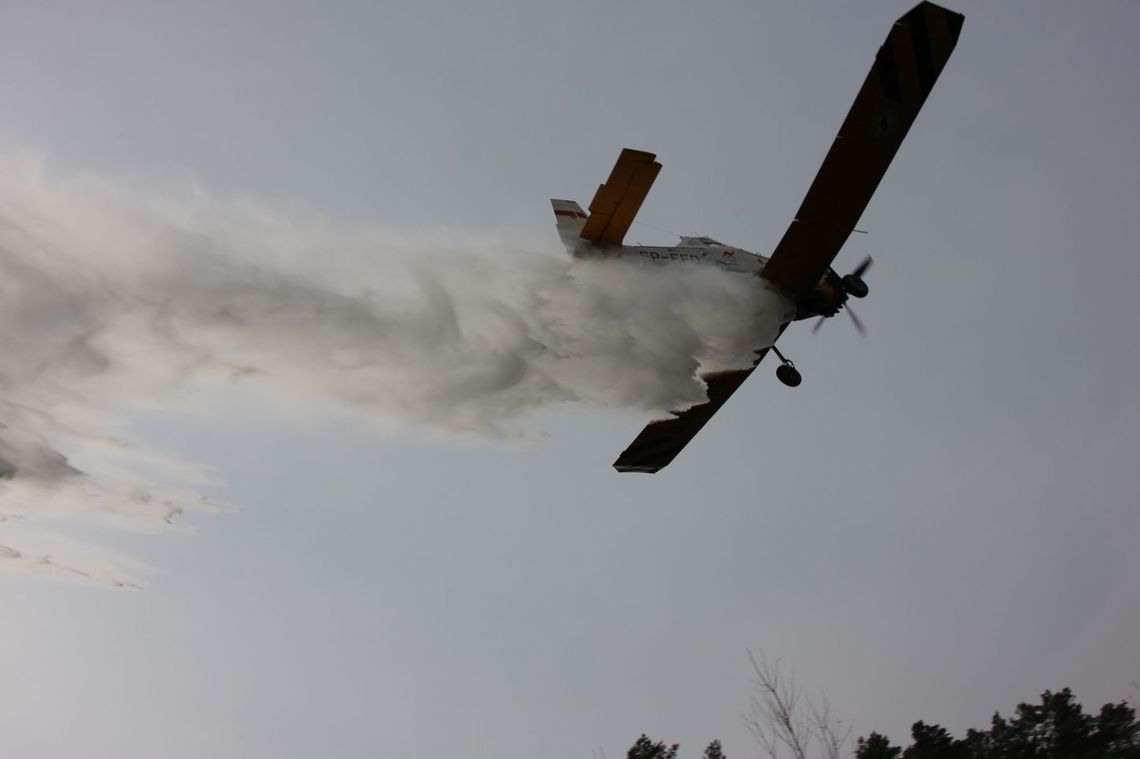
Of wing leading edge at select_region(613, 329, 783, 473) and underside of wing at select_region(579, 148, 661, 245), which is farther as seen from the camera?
wing leading edge at select_region(613, 329, 783, 473)

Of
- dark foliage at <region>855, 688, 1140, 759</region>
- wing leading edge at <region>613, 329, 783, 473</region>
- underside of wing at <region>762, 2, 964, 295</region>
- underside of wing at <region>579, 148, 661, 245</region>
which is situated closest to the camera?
underside of wing at <region>762, 2, 964, 295</region>

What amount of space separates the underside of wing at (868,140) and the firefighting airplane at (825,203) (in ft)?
0.04

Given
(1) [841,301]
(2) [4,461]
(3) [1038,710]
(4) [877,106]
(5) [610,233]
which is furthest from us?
(3) [1038,710]

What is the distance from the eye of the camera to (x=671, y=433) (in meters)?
15.9

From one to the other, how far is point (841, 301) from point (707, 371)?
2.19m

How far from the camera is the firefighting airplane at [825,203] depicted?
A: 11.7m

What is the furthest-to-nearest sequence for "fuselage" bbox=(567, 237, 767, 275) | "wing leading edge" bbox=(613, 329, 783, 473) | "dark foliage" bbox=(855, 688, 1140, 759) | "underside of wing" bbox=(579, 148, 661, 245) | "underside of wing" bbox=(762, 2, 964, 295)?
"dark foliage" bbox=(855, 688, 1140, 759) → "wing leading edge" bbox=(613, 329, 783, 473) → "fuselage" bbox=(567, 237, 767, 275) → "underside of wing" bbox=(579, 148, 661, 245) → "underside of wing" bbox=(762, 2, 964, 295)

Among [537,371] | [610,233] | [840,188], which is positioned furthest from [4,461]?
[840,188]

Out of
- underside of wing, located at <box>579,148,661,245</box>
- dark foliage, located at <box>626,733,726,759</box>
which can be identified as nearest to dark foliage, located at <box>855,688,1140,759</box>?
dark foliage, located at <box>626,733,726,759</box>

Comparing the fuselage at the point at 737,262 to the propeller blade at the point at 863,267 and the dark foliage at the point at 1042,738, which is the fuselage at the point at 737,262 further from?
the dark foliage at the point at 1042,738

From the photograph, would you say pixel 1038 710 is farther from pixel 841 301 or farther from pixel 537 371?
pixel 537 371

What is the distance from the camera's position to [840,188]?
12.6 metres

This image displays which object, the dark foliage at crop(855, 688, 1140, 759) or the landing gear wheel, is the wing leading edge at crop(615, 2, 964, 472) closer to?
the landing gear wheel

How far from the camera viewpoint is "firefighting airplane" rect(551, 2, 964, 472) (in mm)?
11742
